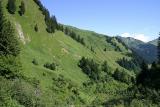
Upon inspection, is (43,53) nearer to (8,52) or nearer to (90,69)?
(90,69)

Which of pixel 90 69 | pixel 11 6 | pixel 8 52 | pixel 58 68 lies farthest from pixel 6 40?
pixel 90 69

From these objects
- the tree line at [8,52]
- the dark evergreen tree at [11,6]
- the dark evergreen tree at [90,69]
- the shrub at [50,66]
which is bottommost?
the dark evergreen tree at [90,69]

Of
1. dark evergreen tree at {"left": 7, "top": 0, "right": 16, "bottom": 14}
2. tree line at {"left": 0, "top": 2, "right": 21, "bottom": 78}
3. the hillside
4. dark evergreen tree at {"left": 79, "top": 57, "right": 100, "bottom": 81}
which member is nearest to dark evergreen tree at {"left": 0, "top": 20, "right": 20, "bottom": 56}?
tree line at {"left": 0, "top": 2, "right": 21, "bottom": 78}

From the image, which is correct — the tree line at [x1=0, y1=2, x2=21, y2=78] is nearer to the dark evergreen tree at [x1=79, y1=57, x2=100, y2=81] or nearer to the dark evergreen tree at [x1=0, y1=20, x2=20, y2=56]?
the dark evergreen tree at [x1=0, y1=20, x2=20, y2=56]

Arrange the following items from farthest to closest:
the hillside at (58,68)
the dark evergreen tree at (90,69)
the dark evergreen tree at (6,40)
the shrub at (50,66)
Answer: the dark evergreen tree at (90,69) → the shrub at (50,66) → the hillside at (58,68) → the dark evergreen tree at (6,40)

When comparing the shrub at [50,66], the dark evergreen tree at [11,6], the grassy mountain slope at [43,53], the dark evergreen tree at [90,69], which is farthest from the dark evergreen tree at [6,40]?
the dark evergreen tree at [90,69]

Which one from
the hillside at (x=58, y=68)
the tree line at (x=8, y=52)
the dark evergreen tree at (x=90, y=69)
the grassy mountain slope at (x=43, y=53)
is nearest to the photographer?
the tree line at (x=8, y=52)

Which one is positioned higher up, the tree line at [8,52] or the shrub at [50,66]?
the tree line at [8,52]

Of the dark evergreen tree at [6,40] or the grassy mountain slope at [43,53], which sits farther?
the grassy mountain slope at [43,53]

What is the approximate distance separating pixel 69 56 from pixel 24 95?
114 m

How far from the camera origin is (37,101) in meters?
42.9

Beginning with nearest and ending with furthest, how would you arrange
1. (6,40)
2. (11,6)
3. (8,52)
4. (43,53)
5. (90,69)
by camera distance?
(6,40) < (8,52) < (11,6) < (43,53) < (90,69)

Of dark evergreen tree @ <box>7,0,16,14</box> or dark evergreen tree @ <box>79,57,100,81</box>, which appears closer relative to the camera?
dark evergreen tree @ <box>7,0,16,14</box>

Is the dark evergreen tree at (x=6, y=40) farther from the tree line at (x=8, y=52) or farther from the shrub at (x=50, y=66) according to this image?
the shrub at (x=50, y=66)
